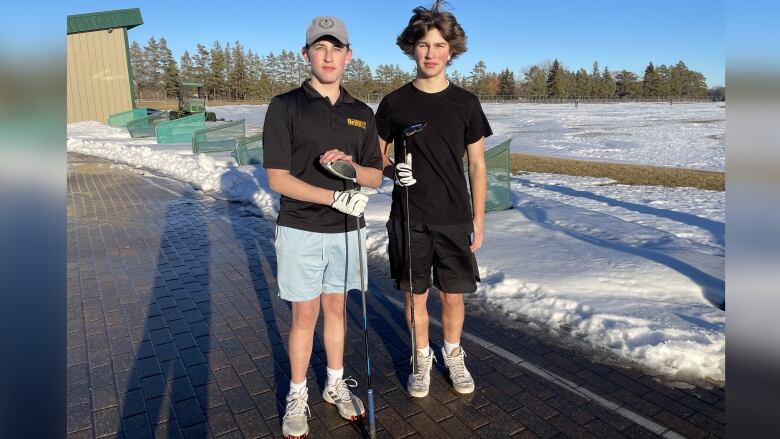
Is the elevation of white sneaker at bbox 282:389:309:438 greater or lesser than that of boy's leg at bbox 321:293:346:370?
lesser

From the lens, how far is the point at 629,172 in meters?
15.8

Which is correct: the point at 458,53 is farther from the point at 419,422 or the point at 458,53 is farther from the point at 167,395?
the point at 167,395

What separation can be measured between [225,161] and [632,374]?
13.9 m

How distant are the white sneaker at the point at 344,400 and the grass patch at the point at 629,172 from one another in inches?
474

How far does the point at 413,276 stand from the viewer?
11.5 feet

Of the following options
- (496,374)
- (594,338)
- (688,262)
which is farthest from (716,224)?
(496,374)

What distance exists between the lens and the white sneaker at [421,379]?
3.58 m

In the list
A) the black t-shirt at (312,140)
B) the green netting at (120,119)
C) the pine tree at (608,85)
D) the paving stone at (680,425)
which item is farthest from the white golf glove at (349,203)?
the pine tree at (608,85)

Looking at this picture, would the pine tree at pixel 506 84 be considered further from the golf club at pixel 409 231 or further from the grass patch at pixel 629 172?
the golf club at pixel 409 231

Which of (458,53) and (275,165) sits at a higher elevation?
(458,53)

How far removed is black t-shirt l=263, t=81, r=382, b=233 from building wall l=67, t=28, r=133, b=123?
32.9 meters

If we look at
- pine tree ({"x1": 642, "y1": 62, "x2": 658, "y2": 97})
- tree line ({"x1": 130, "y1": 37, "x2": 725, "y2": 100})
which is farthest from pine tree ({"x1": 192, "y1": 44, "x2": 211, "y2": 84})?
pine tree ({"x1": 642, "y1": 62, "x2": 658, "y2": 97})

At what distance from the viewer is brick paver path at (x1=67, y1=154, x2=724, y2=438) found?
3297 millimetres

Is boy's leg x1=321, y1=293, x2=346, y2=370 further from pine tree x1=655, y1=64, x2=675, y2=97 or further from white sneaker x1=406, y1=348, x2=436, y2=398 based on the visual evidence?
pine tree x1=655, y1=64, x2=675, y2=97
